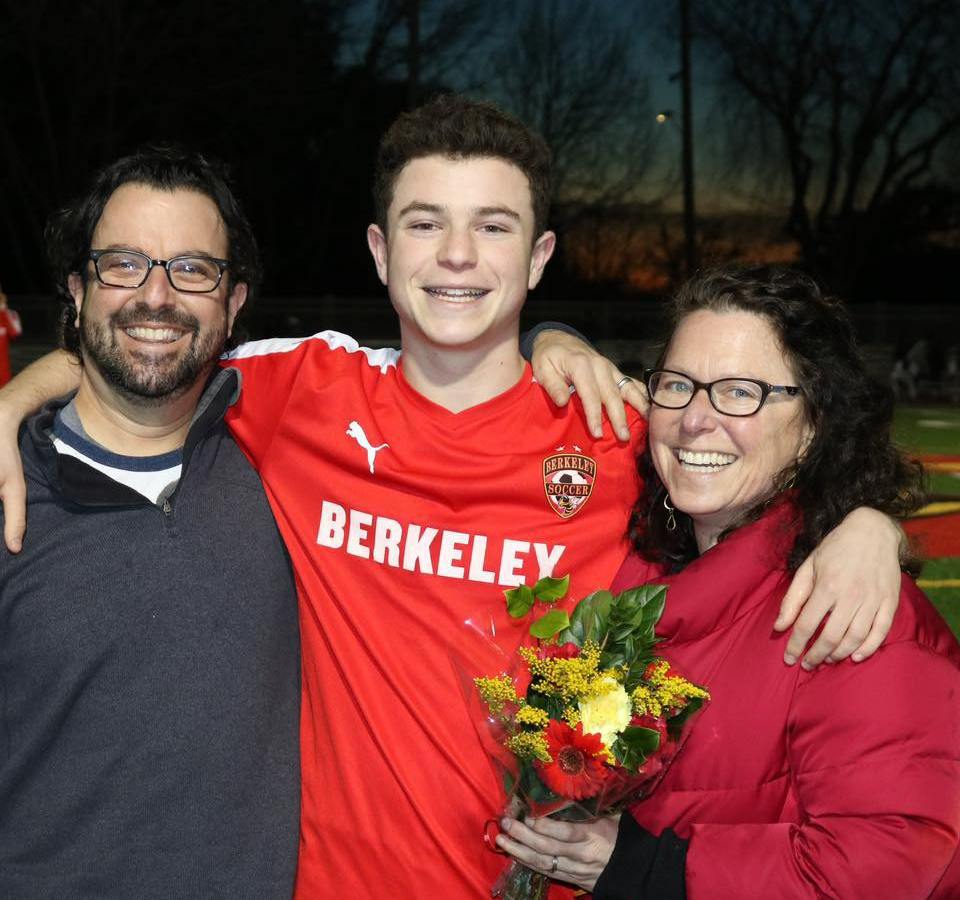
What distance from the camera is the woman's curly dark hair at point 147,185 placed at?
9.68 ft

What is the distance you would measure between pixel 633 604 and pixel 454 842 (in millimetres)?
817

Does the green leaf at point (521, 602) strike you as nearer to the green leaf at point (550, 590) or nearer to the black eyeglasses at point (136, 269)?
the green leaf at point (550, 590)

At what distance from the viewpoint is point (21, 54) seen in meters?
26.1

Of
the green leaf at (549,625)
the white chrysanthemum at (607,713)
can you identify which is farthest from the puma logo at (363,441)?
the white chrysanthemum at (607,713)

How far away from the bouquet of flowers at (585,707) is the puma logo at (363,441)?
0.70m

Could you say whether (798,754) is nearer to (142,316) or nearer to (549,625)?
(549,625)

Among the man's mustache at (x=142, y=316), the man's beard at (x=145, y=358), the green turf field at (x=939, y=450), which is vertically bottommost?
the green turf field at (x=939, y=450)

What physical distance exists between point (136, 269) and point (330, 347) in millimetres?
585

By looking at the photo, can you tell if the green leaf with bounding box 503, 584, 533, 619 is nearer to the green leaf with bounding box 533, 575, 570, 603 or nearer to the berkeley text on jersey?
the green leaf with bounding box 533, 575, 570, 603

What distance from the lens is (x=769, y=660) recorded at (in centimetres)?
217

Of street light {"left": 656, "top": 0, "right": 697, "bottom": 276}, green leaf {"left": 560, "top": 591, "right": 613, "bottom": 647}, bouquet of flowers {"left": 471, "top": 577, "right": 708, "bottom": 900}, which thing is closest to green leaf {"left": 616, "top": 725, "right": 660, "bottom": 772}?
bouquet of flowers {"left": 471, "top": 577, "right": 708, "bottom": 900}

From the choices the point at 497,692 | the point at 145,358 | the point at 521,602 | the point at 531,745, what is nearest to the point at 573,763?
the point at 531,745

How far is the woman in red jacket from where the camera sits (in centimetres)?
196

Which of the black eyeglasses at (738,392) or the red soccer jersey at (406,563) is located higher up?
the black eyeglasses at (738,392)
